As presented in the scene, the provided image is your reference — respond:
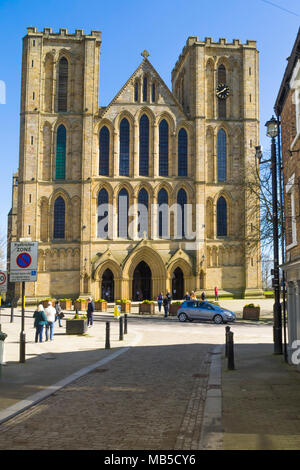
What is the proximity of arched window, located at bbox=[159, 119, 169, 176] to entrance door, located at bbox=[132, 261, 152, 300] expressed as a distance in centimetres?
900

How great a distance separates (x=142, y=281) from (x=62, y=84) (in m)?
20.2

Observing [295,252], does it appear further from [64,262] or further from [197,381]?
[64,262]

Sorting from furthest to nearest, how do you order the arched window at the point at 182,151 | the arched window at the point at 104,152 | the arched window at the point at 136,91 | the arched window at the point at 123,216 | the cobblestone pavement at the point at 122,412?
the arched window at the point at 136,91 → the arched window at the point at 182,151 → the arched window at the point at 104,152 → the arched window at the point at 123,216 → the cobblestone pavement at the point at 122,412

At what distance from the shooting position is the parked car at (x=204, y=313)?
89.8 feet

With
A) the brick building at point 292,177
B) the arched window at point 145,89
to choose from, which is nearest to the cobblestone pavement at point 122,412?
the brick building at point 292,177

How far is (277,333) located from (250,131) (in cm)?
3394

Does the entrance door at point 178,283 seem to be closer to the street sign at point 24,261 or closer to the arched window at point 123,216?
the arched window at point 123,216

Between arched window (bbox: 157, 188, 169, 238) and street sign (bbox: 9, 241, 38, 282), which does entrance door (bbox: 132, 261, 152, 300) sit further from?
street sign (bbox: 9, 241, 38, 282)

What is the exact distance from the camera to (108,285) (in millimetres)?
43281

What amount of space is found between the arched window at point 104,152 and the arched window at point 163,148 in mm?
4995

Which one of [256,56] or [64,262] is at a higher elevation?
[256,56]

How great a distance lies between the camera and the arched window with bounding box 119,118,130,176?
43.6 m
